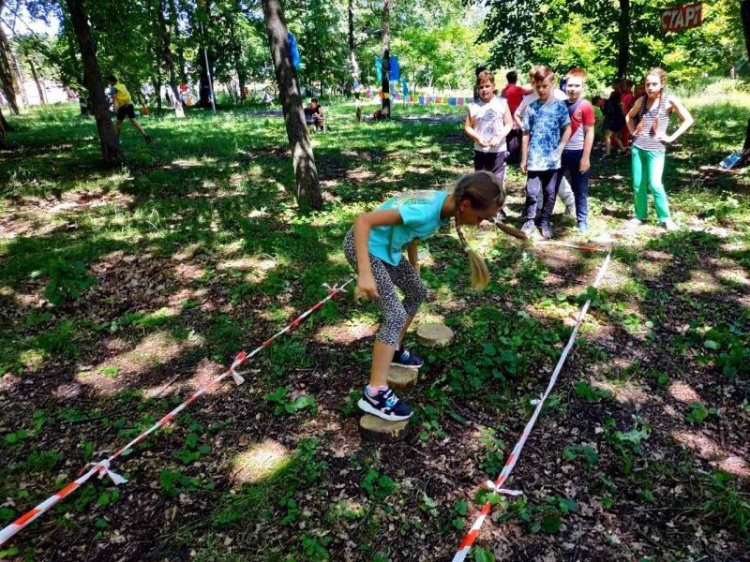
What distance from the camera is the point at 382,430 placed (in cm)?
289

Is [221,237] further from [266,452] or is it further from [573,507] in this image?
[573,507]

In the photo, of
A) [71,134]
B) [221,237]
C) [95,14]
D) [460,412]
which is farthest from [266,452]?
[71,134]

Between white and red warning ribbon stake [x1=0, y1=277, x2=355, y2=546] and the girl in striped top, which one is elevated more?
the girl in striped top

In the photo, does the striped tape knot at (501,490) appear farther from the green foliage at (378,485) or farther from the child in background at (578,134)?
the child in background at (578,134)

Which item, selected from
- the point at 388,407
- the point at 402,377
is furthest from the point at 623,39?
the point at 388,407

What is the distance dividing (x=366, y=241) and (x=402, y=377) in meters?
1.31

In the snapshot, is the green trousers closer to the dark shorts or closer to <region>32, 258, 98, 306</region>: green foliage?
<region>32, 258, 98, 306</region>: green foliage

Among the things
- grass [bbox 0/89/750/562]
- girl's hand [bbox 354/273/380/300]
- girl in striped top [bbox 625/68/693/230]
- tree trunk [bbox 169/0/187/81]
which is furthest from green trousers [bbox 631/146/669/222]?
tree trunk [bbox 169/0/187/81]

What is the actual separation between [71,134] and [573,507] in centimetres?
1701

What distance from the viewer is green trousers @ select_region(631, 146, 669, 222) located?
570cm

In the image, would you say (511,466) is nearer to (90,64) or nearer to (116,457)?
(116,457)

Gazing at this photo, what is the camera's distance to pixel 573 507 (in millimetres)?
2443

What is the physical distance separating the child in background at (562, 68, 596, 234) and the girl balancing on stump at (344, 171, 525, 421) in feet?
11.0

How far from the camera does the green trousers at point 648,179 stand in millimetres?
5699
